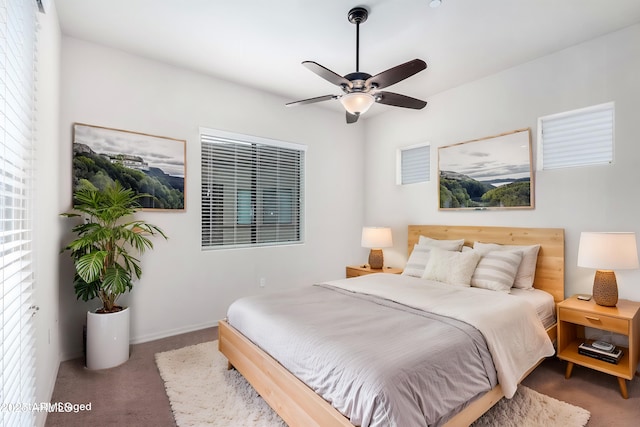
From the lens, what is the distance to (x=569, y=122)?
304 cm

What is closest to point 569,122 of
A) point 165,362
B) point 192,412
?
point 192,412

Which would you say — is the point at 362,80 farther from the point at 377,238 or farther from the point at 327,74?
the point at 377,238

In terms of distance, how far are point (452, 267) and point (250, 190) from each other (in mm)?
2452

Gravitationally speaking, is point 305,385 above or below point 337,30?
below

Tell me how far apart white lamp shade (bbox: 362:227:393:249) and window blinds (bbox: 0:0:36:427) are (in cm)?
336

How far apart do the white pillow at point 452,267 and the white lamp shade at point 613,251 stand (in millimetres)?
873

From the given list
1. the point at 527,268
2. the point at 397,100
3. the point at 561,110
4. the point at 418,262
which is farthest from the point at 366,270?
the point at 561,110

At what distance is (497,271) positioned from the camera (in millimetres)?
2967

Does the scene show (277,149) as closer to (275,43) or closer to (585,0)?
(275,43)

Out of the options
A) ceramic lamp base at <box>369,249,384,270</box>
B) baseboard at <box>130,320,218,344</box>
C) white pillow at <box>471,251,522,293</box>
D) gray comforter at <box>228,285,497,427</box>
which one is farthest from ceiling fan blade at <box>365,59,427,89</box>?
baseboard at <box>130,320,218,344</box>

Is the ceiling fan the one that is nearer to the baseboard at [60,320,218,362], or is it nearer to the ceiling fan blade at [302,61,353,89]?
the ceiling fan blade at [302,61,353,89]

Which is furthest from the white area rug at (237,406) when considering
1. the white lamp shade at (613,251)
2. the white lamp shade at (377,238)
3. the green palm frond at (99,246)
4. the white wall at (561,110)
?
the white lamp shade at (377,238)

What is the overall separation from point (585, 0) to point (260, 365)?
3.40 m

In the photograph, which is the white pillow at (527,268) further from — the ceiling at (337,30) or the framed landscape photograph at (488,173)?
the ceiling at (337,30)
